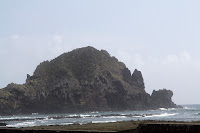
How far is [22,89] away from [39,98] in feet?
40.3

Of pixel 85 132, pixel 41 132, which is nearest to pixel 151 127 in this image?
pixel 85 132

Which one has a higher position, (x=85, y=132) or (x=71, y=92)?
(x=71, y=92)

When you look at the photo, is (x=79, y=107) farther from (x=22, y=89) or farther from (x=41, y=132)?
(x=41, y=132)

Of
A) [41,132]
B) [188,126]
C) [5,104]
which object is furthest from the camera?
[5,104]

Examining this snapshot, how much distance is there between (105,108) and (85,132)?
593ft

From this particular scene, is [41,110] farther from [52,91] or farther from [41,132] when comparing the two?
[41,132]

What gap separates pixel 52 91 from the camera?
194375mm

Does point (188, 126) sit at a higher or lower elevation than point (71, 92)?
lower

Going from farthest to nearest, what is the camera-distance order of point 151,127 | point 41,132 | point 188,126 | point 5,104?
point 5,104 → point 41,132 → point 151,127 → point 188,126

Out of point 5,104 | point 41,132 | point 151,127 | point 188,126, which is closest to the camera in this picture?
point 188,126

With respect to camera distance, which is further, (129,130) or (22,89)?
(22,89)

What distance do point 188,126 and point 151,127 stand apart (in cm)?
197

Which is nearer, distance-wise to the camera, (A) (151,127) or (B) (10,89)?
(A) (151,127)

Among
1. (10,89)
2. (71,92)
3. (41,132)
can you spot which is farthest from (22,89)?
(41,132)
